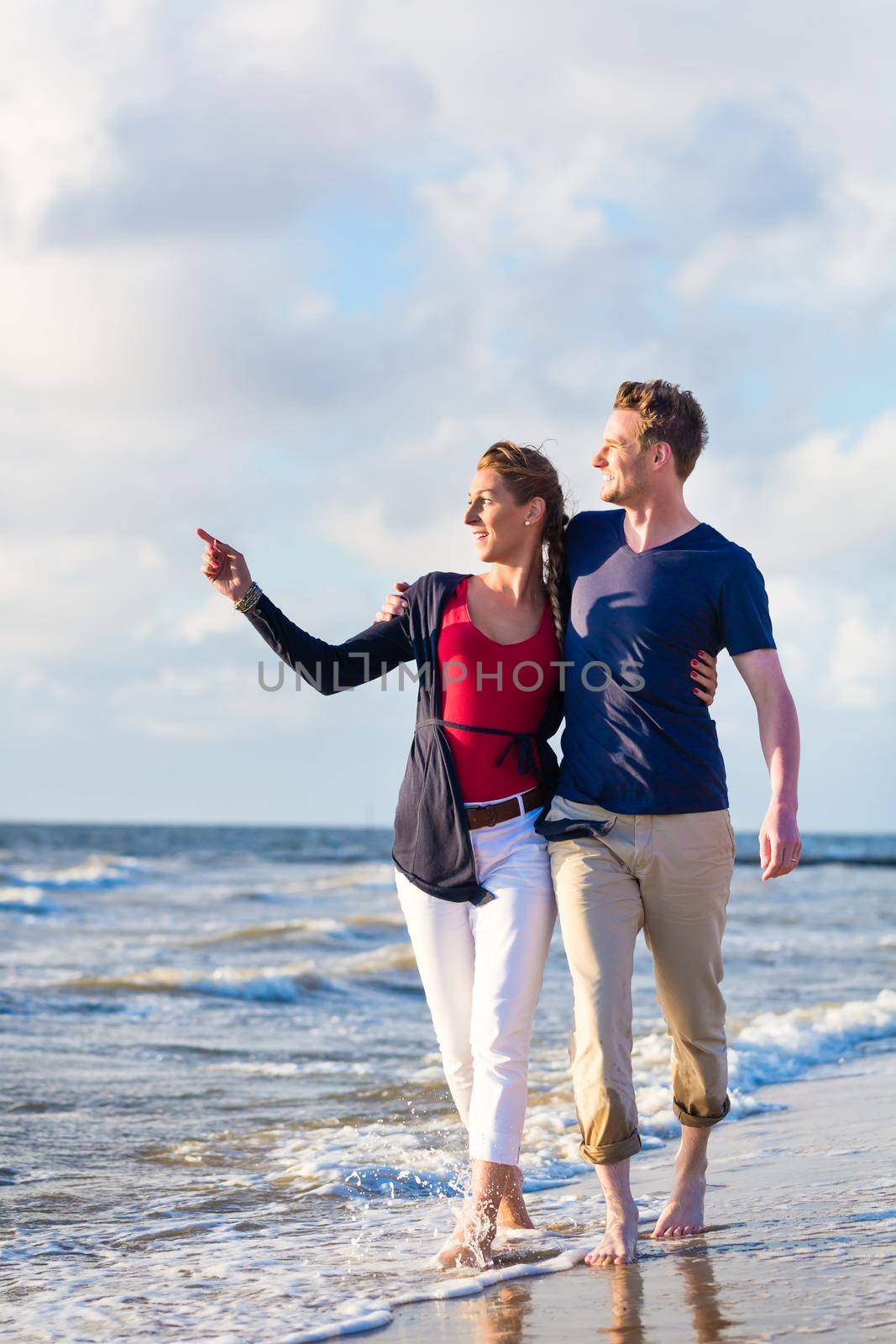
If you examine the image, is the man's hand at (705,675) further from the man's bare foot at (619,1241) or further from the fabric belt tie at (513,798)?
the man's bare foot at (619,1241)

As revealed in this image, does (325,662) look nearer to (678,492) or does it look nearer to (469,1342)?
(678,492)

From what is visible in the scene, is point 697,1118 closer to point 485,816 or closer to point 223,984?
point 485,816

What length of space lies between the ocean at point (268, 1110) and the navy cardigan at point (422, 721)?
3.42 ft

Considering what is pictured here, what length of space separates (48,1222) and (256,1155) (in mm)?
1178

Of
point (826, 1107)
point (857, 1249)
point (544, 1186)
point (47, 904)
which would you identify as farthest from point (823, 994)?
point (47, 904)

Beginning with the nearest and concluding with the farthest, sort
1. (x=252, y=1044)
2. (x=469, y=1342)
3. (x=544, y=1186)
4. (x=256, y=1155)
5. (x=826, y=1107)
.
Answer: (x=469, y=1342)
(x=544, y=1186)
(x=256, y=1155)
(x=826, y=1107)
(x=252, y=1044)

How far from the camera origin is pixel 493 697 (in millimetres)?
3711

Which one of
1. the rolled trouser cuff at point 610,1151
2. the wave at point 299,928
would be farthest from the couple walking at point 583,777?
the wave at point 299,928

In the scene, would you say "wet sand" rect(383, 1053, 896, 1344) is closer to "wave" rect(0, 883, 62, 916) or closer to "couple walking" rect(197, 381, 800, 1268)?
"couple walking" rect(197, 381, 800, 1268)

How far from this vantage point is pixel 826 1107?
6.20 metres

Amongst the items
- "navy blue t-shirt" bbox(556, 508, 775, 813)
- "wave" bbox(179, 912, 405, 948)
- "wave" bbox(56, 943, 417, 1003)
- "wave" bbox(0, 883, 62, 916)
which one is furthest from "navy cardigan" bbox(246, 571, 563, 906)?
"wave" bbox(0, 883, 62, 916)

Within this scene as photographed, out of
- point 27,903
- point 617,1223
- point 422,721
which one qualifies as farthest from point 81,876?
point 617,1223

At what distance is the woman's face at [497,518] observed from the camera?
12.5 feet

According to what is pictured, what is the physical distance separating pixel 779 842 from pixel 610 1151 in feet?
2.95
